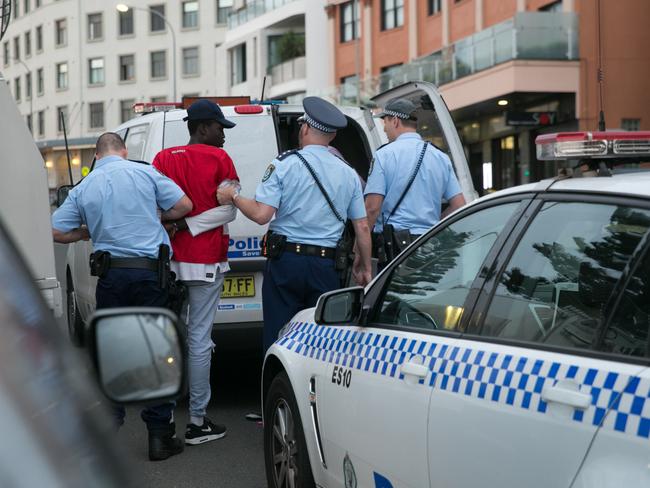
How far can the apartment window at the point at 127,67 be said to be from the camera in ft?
246

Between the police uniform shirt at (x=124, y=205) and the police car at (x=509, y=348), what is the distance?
6.58 feet

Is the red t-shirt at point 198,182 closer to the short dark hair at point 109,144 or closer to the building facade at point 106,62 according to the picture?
the short dark hair at point 109,144

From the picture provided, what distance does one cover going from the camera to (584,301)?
3246mm

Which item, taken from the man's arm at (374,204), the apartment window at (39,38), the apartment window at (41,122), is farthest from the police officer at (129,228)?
the apartment window at (39,38)

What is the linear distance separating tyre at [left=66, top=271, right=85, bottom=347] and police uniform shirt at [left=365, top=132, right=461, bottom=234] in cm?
376

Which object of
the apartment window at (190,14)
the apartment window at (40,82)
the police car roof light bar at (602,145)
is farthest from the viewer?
the apartment window at (40,82)

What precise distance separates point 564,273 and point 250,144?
464cm

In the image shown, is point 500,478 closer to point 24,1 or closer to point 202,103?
point 202,103

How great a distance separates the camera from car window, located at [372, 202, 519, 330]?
3.71 meters

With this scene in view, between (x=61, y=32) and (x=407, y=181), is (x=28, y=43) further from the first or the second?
(x=407, y=181)

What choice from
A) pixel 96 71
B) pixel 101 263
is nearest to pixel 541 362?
pixel 101 263

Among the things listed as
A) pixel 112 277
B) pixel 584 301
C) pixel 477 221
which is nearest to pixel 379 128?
pixel 112 277

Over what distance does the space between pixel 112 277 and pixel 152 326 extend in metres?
4.35

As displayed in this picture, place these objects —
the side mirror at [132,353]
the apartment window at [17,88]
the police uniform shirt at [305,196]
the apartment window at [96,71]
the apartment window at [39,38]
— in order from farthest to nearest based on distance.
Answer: the apartment window at [17,88] → the apartment window at [39,38] → the apartment window at [96,71] → the police uniform shirt at [305,196] → the side mirror at [132,353]
